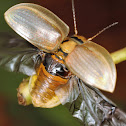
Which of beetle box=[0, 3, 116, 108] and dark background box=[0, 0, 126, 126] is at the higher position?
beetle box=[0, 3, 116, 108]

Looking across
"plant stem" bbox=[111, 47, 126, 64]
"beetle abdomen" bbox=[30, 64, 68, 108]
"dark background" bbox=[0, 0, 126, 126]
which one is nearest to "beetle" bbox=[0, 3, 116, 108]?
"beetle abdomen" bbox=[30, 64, 68, 108]

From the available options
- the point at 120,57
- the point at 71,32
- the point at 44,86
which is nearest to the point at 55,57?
the point at 44,86

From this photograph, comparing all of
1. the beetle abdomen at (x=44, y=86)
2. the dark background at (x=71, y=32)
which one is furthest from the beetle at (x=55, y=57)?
the dark background at (x=71, y=32)

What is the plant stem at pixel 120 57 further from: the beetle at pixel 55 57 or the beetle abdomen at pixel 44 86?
the beetle abdomen at pixel 44 86

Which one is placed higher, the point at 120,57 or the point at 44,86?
the point at 120,57

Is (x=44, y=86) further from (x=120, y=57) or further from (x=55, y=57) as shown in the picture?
(x=120, y=57)

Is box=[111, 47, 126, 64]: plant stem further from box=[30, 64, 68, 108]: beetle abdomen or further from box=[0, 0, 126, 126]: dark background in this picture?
box=[0, 0, 126, 126]: dark background

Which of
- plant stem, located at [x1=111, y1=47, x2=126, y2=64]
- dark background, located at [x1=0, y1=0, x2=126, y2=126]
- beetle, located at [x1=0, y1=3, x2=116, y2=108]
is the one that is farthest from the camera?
dark background, located at [x1=0, y1=0, x2=126, y2=126]
